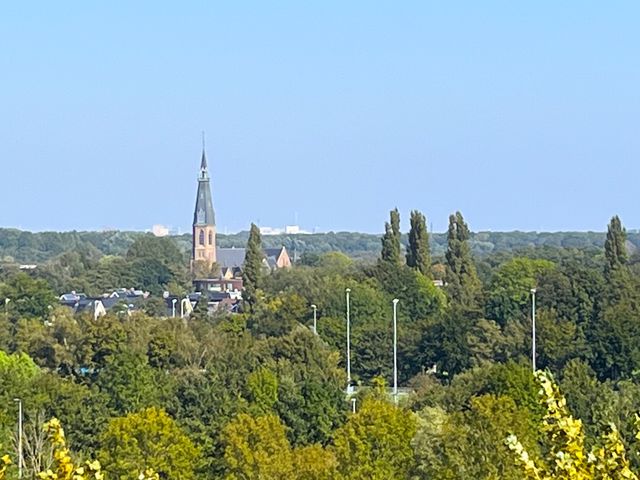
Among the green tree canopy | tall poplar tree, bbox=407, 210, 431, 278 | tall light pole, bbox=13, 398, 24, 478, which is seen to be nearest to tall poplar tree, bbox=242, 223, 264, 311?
tall poplar tree, bbox=407, 210, 431, 278

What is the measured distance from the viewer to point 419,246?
370 ft

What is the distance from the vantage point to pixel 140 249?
585 ft

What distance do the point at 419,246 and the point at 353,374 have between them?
29.1 metres

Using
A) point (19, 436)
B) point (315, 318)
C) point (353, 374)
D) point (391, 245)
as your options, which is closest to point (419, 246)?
point (391, 245)

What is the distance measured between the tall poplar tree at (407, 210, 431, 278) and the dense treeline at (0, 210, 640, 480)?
0.14 meters

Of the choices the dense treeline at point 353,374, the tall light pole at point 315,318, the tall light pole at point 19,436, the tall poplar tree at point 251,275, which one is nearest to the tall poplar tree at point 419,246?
the dense treeline at point 353,374

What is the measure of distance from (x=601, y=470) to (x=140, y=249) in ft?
553

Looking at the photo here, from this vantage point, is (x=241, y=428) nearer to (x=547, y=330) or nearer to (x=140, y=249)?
(x=547, y=330)

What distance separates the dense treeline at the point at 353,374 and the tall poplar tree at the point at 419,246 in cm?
14

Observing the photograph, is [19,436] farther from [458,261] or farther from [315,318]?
[458,261]

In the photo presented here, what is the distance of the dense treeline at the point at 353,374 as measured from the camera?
4291cm

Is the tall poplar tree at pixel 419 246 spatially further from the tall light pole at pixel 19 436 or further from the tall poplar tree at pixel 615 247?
the tall light pole at pixel 19 436

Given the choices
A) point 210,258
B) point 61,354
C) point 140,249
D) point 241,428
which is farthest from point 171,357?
point 210,258

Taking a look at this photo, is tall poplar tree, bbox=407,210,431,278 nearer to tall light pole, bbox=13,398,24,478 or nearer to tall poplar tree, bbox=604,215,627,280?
tall poplar tree, bbox=604,215,627,280
